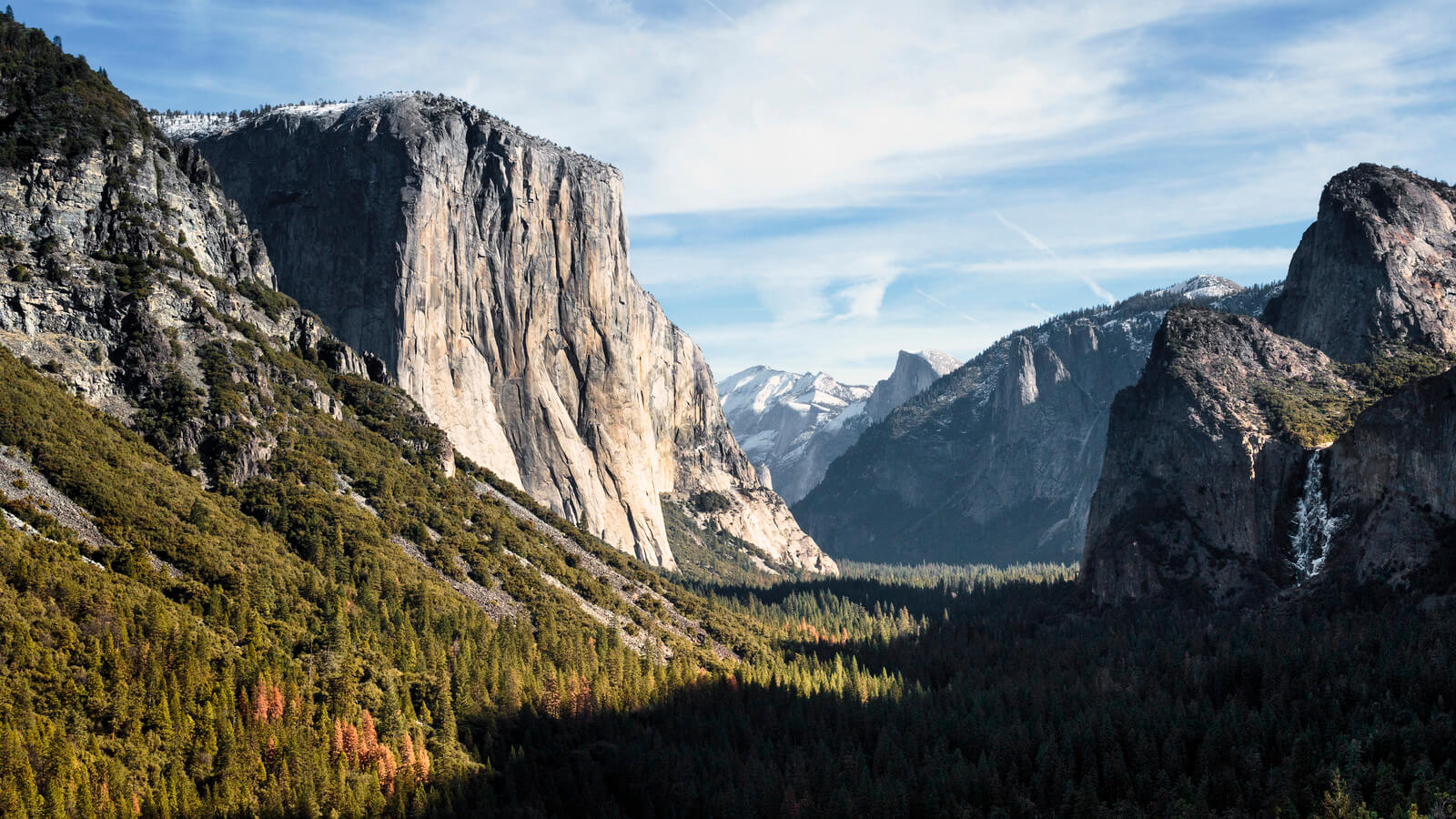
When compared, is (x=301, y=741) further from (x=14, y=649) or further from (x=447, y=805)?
(x=14, y=649)

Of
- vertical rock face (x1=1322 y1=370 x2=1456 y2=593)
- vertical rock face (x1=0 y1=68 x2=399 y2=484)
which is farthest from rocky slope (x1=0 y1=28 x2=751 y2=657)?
vertical rock face (x1=1322 y1=370 x2=1456 y2=593)

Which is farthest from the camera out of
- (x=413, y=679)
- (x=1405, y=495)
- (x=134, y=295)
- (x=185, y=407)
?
(x=1405, y=495)

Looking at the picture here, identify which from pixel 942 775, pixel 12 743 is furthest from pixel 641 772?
pixel 12 743

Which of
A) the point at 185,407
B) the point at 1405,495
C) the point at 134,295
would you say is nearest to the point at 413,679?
the point at 185,407

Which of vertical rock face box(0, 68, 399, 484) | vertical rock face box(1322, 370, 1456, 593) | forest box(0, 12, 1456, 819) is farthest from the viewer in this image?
vertical rock face box(1322, 370, 1456, 593)

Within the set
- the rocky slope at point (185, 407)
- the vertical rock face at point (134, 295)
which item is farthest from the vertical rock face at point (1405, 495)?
the vertical rock face at point (134, 295)

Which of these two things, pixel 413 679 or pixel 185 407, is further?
pixel 185 407

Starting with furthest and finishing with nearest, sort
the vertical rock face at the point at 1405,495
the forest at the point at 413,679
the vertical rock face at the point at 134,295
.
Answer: the vertical rock face at the point at 1405,495 → the vertical rock face at the point at 134,295 → the forest at the point at 413,679

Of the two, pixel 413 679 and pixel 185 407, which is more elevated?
pixel 185 407

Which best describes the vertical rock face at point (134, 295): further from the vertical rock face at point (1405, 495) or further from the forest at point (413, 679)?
the vertical rock face at point (1405, 495)

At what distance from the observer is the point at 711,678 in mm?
170875

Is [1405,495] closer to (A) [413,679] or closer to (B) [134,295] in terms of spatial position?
(A) [413,679]

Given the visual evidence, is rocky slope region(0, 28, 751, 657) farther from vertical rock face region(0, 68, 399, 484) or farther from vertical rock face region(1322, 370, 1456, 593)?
vertical rock face region(1322, 370, 1456, 593)

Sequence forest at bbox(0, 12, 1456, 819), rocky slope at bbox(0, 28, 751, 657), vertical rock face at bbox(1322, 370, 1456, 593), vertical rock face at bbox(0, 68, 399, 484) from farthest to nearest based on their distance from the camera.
Answer: 1. vertical rock face at bbox(1322, 370, 1456, 593)
2. vertical rock face at bbox(0, 68, 399, 484)
3. rocky slope at bbox(0, 28, 751, 657)
4. forest at bbox(0, 12, 1456, 819)
